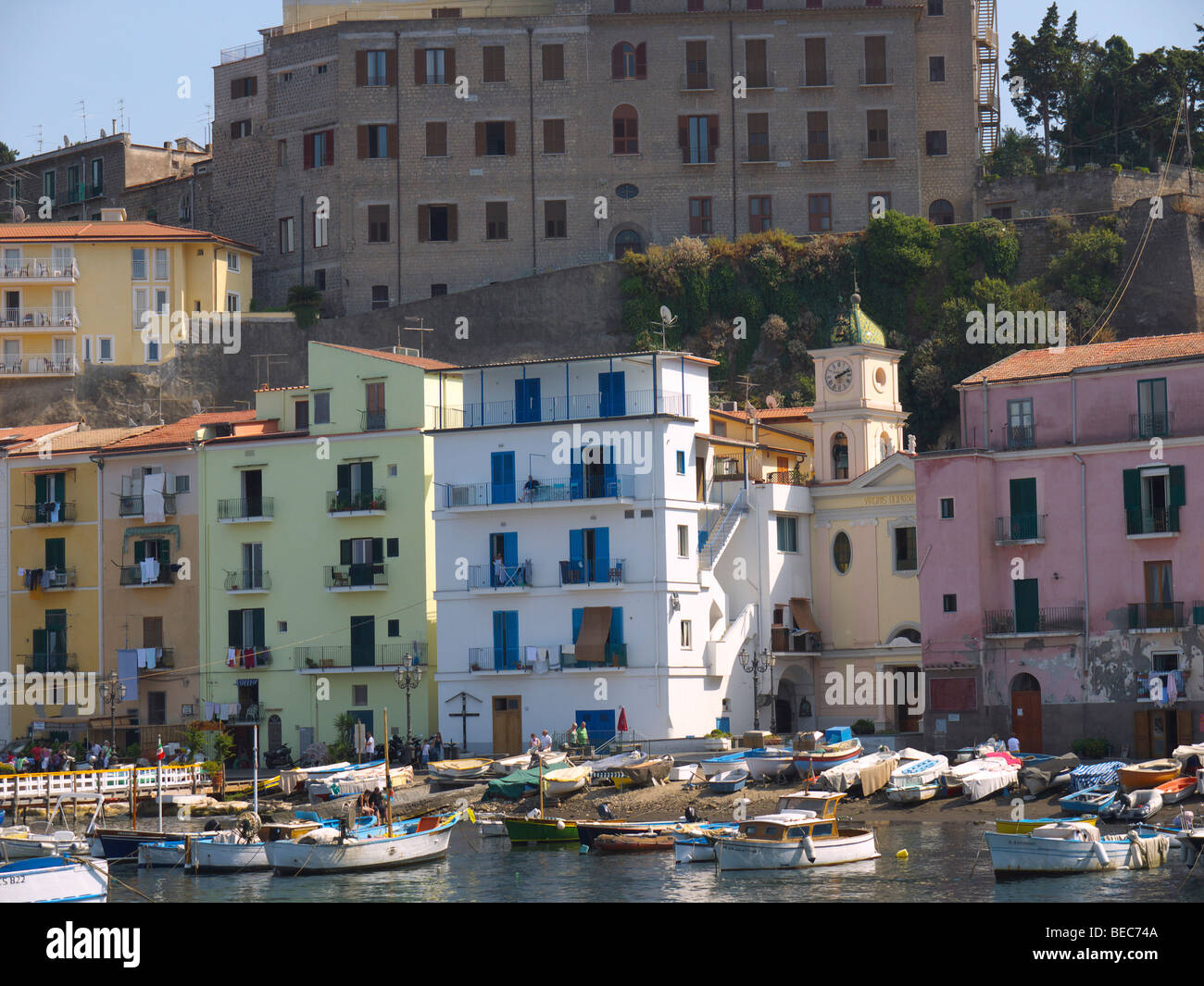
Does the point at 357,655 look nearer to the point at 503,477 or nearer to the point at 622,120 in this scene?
the point at 503,477

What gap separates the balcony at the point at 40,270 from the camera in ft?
292

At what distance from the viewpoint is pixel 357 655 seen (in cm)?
6519

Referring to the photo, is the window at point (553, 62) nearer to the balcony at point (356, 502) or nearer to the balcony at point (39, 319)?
the balcony at point (39, 319)

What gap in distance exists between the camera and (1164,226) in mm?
81812

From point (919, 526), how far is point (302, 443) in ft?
74.0

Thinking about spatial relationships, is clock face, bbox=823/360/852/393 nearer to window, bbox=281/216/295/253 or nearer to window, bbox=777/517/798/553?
window, bbox=777/517/798/553

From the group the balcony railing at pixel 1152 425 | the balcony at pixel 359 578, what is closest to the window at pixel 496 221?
the balcony at pixel 359 578

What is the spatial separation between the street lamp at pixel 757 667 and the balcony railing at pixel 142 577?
21498 millimetres


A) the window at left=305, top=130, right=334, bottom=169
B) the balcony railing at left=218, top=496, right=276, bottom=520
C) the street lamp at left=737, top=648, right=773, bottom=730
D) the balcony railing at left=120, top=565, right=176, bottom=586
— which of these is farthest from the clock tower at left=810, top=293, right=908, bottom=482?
the window at left=305, top=130, right=334, bottom=169

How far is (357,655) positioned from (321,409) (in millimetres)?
8968

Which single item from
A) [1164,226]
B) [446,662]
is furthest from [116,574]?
[1164,226]

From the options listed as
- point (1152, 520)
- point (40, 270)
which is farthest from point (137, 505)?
point (1152, 520)
